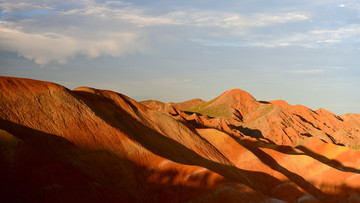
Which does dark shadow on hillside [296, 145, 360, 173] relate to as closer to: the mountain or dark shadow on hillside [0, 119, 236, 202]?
the mountain

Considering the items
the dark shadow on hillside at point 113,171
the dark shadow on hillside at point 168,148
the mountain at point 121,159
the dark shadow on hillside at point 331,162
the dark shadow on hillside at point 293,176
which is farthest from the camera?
the dark shadow on hillside at point 331,162

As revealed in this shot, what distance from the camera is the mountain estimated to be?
105 feet

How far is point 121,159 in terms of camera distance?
44656 mm

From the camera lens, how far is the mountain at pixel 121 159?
3212 centimetres

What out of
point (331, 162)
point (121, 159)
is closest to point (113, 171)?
point (121, 159)

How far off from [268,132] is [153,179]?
7539cm

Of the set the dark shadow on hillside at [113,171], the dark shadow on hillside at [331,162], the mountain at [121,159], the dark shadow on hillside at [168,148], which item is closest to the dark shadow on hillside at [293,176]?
the mountain at [121,159]

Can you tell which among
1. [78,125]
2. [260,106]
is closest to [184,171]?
[78,125]

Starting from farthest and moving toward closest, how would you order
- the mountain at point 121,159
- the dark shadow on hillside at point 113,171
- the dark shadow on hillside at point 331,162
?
the dark shadow on hillside at point 331,162 → the dark shadow on hillside at point 113,171 → the mountain at point 121,159

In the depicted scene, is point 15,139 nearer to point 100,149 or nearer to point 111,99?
point 100,149

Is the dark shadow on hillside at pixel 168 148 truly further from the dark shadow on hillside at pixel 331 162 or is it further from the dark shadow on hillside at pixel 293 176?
the dark shadow on hillside at pixel 331 162

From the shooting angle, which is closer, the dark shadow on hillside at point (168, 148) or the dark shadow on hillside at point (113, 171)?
the dark shadow on hillside at point (113, 171)

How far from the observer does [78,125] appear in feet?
148

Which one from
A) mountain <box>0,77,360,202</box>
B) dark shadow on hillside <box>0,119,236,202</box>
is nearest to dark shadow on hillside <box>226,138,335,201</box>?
mountain <box>0,77,360,202</box>
